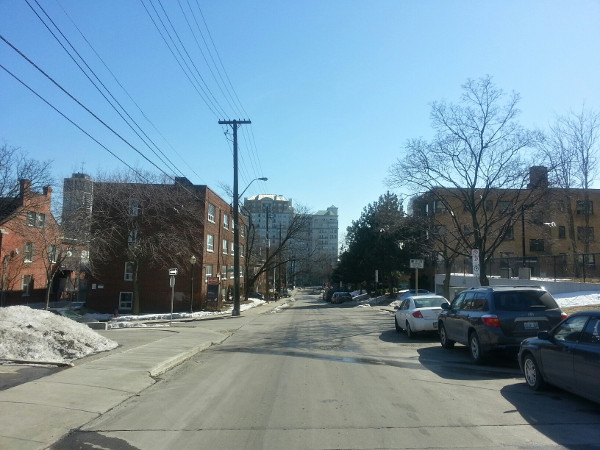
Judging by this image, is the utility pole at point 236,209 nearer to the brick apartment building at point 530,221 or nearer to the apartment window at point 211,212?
the apartment window at point 211,212

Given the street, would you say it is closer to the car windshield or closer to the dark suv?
the dark suv

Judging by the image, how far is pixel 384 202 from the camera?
62.7 metres

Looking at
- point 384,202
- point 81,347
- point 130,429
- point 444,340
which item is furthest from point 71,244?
point 384,202

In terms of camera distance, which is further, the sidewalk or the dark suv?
the dark suv

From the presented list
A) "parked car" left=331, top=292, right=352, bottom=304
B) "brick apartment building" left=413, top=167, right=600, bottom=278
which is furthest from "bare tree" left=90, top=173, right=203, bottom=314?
"parked car" left=331, top=292, right=352, bottom=304

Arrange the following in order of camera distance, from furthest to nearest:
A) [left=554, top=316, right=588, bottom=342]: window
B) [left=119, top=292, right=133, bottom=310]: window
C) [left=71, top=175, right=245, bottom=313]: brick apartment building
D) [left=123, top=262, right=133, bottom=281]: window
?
1. [left=119, top=292, right=133, bottom=310]: window
2. [left=123, top=262, right=133, bottom=281]: window
3. [left=71, top=175, right=245, bottom=313]: brick apartment building
4. [left=554, top=316, right=588, bottom=342]: window

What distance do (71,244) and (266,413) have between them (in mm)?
30312

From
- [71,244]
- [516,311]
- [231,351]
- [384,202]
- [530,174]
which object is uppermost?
[384,202]

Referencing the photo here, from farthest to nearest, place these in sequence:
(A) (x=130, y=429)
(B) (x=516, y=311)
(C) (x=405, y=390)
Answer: (B) (x=516, y=311), (C) (x=405, y=390), (A) (x=130, y=429)

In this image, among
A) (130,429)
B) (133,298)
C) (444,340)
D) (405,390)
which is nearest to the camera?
(130,429)

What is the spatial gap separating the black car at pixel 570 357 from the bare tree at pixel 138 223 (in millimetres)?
29595

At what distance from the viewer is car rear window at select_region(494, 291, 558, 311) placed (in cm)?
1112

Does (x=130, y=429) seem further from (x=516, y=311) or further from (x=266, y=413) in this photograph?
(x=516, y=311)

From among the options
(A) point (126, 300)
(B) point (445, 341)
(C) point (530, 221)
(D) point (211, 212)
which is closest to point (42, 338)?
(B) point (445, 341)
